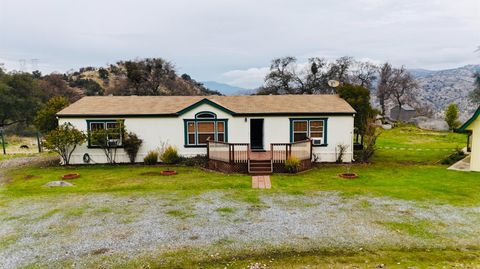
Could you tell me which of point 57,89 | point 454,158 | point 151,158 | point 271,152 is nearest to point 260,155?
point 271,152

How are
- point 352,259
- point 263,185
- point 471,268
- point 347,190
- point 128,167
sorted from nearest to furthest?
point 471,268 → point 352,259 → point 347,190 → point 263,185 → point 128,167

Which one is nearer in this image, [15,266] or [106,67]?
[15,266]

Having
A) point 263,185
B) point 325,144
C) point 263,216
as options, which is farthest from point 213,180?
point 325,144

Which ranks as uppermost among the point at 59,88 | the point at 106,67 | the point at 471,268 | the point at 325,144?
the point at 106,67

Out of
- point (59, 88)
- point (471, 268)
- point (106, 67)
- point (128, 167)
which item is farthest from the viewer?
point (106, 67)

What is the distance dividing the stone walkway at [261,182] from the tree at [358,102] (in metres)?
9.36

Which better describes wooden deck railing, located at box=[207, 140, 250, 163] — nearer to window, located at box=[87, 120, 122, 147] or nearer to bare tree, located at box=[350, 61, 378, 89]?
window, located at box=[87, 120, 122, 147]

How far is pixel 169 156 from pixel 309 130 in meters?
7.93

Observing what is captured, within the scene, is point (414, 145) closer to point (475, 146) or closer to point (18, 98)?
point (475, 146)

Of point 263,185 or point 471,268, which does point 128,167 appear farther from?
point 471,268

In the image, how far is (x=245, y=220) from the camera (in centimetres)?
964

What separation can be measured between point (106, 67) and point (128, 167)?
5993 cm

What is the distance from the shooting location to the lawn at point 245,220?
7.40 metres

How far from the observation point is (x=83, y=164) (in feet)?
61.5
